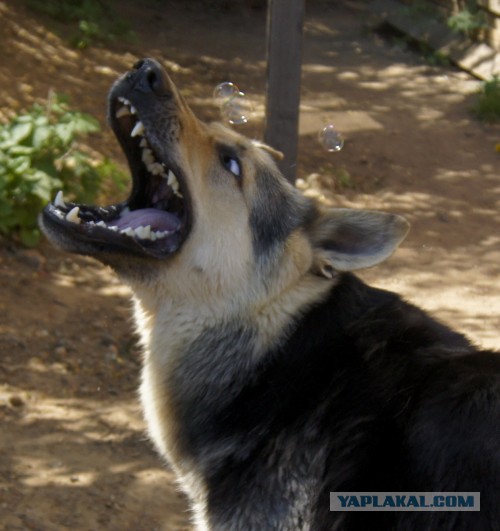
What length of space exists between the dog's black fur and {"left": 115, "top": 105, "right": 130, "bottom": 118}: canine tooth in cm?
118

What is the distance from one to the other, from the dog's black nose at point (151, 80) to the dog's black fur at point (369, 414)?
1093 mm

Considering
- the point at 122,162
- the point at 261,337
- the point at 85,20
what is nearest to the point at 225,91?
the point at 122,162

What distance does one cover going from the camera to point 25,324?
6.04 m

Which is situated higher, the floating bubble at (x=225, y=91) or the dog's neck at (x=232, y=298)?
the floating bubble at (x=225, y=91)

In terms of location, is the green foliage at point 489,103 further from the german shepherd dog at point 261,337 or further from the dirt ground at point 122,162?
the german shepherd dog at point 261,337

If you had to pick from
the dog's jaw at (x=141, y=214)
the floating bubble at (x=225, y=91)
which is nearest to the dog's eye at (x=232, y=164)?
the dog's jaw at (x=141, y=214)

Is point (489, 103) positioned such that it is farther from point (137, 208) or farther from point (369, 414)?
point (369, 414)

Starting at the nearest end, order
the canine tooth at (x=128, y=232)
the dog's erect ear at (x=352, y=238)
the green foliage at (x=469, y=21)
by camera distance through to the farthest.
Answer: the dog's erect ear at (x=352, y=238) < the canine tooth at (x=128, y=232) < the green foliage at (x=469, y=21)

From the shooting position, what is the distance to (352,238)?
3760 mm

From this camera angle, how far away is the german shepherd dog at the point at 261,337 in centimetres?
318

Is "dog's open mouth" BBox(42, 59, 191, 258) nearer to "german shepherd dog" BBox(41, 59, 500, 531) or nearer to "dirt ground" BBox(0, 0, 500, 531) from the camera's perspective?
"german shepherd dog" BBox(41, 59, 500, 531)

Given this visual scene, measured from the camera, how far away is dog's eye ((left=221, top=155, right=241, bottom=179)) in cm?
391

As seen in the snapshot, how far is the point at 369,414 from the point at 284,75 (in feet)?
13.3

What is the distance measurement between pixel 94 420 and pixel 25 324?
1.00 m
